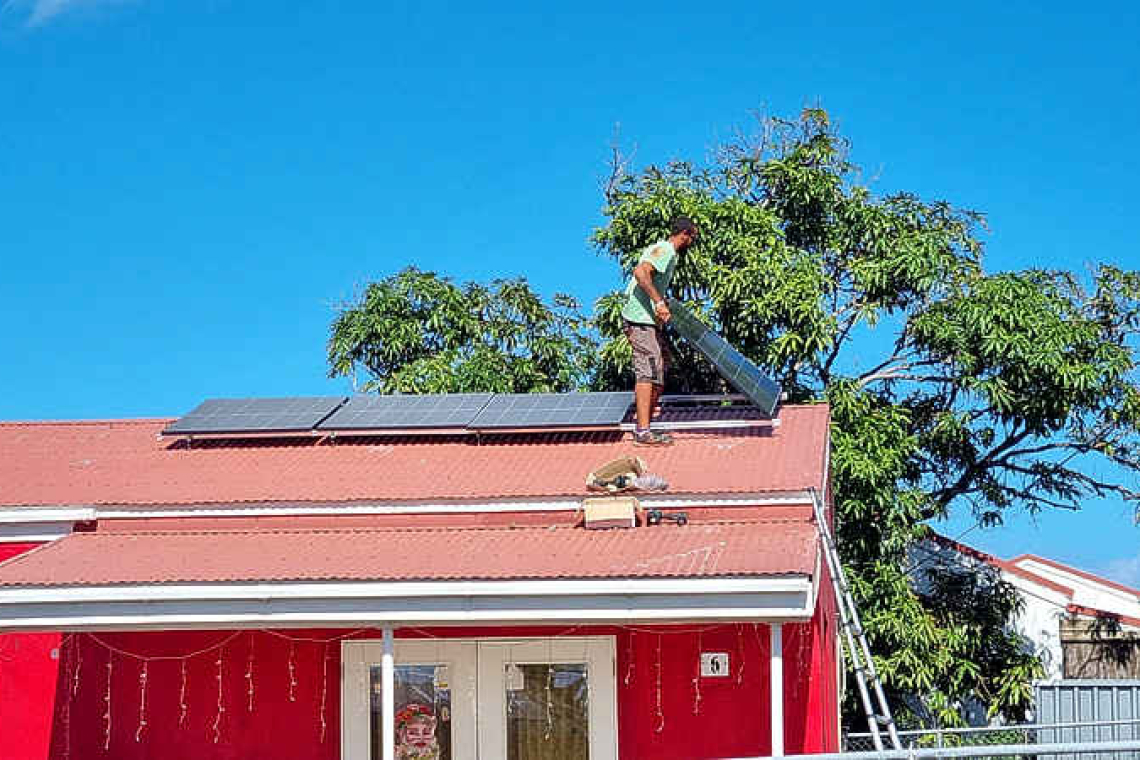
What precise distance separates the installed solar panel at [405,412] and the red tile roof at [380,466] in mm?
199

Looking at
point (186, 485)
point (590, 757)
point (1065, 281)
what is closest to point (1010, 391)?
point (1065, 281)

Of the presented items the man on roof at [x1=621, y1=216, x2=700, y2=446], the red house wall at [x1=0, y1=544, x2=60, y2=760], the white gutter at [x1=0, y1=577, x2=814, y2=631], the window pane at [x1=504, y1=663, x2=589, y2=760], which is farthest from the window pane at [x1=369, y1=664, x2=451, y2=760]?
the man on roof at [x1=621, y1=216, x2=700, y2=446]

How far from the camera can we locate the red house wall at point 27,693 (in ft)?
53.2

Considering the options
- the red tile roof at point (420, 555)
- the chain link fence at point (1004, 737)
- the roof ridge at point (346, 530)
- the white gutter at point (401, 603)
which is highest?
the roof ridge at point (346, 530)

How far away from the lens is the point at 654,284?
17531mm

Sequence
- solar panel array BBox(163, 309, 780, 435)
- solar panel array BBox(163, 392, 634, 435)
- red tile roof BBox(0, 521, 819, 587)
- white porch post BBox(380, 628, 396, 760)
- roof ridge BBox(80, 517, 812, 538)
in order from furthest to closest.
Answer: solar panel array BBox(163, 392, 634, 435), solar panel array BBox(163, 309, 780, 435), roof ridge BBox(80, 517, 812, 538), red tile roof BBox(0, 521, 819, 587), white porch post BBox(380, 628, 396, 760)

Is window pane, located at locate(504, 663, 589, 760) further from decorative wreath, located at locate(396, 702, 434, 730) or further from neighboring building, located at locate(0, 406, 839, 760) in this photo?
decorative wreath, located at locate(396, 702, 434, 730)

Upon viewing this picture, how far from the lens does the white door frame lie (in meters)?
15.5

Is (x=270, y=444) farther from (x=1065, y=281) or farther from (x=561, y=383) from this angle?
(x=1065, y=281)

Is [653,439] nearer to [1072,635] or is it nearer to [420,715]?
[420,715]

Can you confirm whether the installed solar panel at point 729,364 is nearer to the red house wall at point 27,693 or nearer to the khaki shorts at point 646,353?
the khaki shorts at point 646,353

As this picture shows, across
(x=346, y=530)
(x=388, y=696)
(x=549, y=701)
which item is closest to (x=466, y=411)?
(x=346, y=530)

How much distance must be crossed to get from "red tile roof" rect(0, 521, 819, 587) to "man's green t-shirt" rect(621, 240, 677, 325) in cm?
296

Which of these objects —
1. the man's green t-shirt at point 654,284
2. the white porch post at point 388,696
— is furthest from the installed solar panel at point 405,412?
the white porch post at point 388,696
